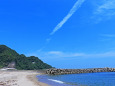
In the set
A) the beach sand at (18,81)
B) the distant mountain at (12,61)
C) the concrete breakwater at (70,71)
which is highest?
the distant mountain at (12,61)

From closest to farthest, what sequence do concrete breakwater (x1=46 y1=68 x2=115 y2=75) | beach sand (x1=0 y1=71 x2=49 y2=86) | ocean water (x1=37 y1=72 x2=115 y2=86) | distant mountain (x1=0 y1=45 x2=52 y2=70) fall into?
beach sand (x1=0 y1=71 x2=49 y2=86) < ocean water (x1=37 y1=72 x2=115 y2=86) < concrete breakwater (x1=46 y1=68 x2=115 y2=75) < distant mountain (x1=0 y1=45 x2=52 y2=70)

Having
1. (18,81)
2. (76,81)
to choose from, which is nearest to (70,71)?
(76,81)

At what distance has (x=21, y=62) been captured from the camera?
98.5 metres

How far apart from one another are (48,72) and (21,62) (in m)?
29.8

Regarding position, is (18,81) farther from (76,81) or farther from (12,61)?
(12,61)

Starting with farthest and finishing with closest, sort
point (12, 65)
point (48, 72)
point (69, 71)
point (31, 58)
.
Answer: point (31, 58), point (12, 65), point (69, 71), point (48, 72)

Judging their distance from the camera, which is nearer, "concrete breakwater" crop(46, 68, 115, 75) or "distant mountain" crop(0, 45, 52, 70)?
"concrete breakwater" crop(46, 68, 115, 75)

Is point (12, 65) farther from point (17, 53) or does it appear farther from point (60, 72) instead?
point (60, 72)

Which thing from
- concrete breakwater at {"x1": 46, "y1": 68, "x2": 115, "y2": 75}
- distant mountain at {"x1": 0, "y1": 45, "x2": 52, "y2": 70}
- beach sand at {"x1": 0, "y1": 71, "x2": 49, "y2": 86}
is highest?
distant mountain at {"x1": 0, "y1": 45, "x2": 52, "y2": 70}

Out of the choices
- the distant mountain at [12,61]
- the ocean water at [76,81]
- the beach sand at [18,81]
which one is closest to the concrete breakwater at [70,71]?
the ocean water at [76,81]

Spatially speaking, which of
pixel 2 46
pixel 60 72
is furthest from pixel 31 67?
pixel 60 72

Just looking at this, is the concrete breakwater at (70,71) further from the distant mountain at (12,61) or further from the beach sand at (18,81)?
the beach sand at (18,81)

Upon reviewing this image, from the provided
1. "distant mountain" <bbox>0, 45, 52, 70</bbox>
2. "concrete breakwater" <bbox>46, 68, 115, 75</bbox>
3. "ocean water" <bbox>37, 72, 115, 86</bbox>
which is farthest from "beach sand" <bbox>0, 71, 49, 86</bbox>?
"distant mountain" <bbox>0, 45, 52, 70</bbox>

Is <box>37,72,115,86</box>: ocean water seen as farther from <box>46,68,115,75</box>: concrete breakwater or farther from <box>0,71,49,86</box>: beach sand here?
<box>46,68,115,75</box>: concrete breakwater
